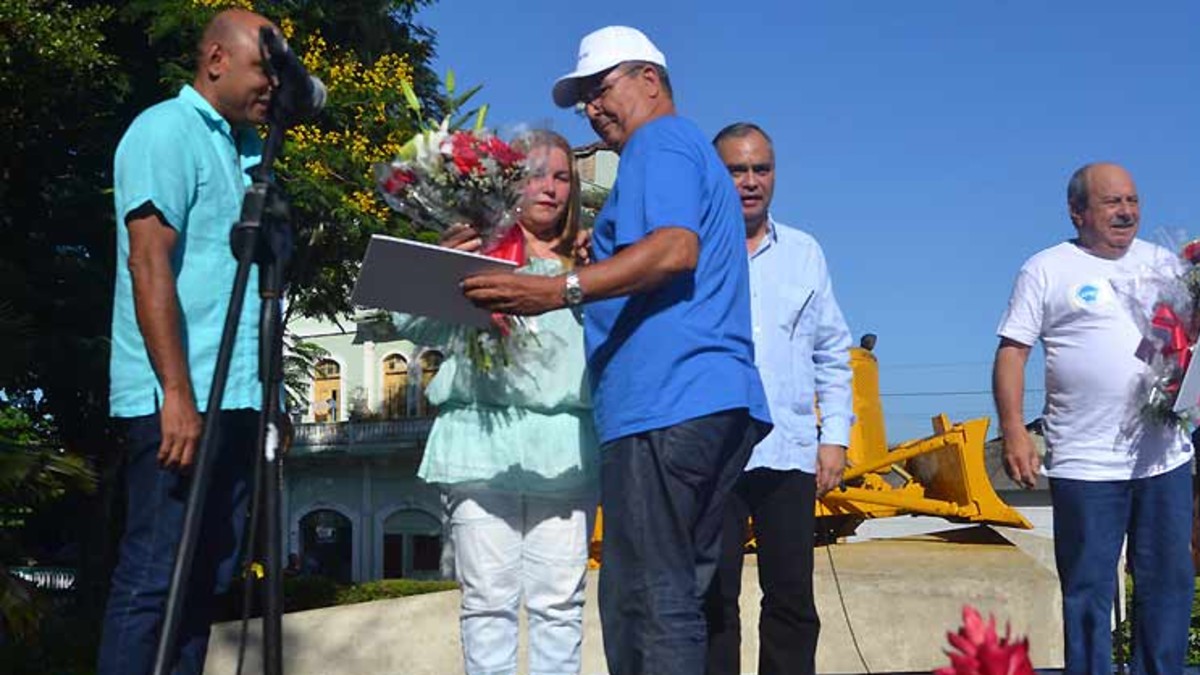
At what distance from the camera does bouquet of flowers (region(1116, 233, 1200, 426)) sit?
4.71 metres

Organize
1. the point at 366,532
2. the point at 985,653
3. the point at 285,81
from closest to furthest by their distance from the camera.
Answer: the point at 985,653
the point at 285,81
the point at 366,532

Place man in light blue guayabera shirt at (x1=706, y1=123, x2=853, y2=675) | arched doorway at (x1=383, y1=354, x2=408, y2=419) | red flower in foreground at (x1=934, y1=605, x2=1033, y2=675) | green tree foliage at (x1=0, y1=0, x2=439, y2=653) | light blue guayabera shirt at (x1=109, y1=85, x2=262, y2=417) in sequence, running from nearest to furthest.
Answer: red flower in foreground at (x1=934, y1=605, x2=1033, y2=675) < light blue guayabera shirt at (x1=109, y1=85, x2=262, y2=417) < man in light blue guayabera shirt at (x1=706, y1=123, x2=853, y2=675) < green tree foliage at (x1=0, y1=0, x2=439, y2=653) < arched doorway at (x1=383, y1=354, x2=408, y2=419)

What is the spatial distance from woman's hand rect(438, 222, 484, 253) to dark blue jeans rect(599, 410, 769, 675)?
962mm

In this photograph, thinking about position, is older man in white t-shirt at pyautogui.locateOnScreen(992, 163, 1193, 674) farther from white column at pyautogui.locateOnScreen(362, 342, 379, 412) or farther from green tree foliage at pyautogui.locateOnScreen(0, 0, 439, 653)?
white column at pyautogui.locateOnScreen(362, 342, 379, 412)

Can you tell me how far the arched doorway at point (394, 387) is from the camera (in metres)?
44.7

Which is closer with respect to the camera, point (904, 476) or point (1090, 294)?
point (1090, 294)

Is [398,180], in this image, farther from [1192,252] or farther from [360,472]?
[360,472]

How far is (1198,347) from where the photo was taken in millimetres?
4590

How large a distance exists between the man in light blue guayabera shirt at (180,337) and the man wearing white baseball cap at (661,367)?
27.7 inches

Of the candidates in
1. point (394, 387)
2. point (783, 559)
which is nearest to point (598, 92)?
point (783, 559)

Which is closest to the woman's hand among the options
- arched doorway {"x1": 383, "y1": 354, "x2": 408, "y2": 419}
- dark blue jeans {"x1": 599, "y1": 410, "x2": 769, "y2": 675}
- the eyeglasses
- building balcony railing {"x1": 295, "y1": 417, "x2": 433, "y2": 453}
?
the eyeglasses

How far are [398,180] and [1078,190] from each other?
2534 mm

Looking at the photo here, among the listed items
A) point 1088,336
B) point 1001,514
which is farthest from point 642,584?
point 1001,514

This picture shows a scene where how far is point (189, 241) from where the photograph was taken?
343cm
